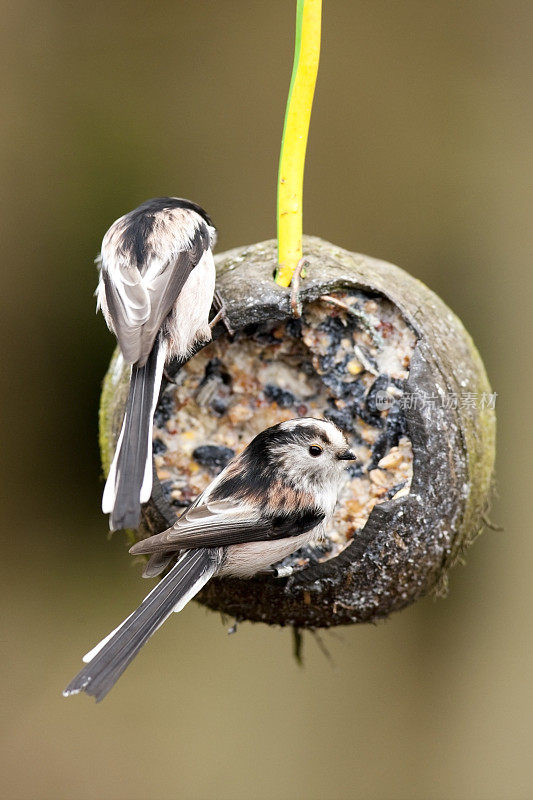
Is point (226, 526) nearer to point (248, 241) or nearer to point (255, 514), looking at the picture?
point (255, 514)

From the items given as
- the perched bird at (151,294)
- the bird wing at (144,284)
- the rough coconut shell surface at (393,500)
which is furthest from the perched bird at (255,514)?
the bird wing at (144,284)

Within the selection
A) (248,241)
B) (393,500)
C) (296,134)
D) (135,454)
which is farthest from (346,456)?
(248,241)

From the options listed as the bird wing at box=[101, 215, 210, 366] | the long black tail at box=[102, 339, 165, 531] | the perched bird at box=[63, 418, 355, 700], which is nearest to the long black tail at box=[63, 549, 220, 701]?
the perched bird at box=[63, 418, 355, 700]

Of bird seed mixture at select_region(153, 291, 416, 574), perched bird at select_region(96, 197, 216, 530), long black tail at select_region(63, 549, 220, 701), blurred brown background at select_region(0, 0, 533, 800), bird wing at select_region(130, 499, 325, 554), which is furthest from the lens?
blurred brown background at select_region(0, 0, 533, 800)

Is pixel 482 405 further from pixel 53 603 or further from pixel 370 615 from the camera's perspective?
pixel 53 603

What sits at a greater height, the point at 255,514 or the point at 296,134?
the point at 296,134

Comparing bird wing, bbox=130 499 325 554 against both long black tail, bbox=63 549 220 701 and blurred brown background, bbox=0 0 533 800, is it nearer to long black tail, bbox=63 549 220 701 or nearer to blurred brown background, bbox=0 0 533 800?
long black tail, bbox=63 549 220 701

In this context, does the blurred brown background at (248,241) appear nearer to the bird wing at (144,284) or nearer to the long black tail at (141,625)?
the bird wing at (144,284)
